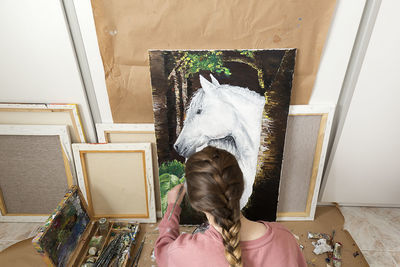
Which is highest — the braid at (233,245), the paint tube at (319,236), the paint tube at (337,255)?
the braid at (233,245)

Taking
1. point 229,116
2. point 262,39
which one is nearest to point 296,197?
point 229,116

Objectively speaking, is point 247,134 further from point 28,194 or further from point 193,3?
point 28,194

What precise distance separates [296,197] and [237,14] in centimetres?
112

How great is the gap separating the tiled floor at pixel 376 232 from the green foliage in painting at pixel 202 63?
1279mm

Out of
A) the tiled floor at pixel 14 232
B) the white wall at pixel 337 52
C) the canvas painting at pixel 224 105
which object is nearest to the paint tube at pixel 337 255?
the canvas painting at pixel 224 105

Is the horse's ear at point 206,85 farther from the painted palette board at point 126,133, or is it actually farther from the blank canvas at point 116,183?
the blank canvas at point 116,183

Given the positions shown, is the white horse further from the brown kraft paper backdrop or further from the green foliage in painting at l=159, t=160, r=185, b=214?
the brown kraft paper backdrop

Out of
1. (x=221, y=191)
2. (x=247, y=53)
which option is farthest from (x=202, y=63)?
(x=221, y=191)

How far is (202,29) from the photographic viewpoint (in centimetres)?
115

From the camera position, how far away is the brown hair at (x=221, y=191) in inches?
27.5

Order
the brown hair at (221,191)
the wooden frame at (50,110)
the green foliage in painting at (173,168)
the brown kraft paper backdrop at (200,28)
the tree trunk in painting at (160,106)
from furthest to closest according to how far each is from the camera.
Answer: the green foliage in painting at (173,168)
the wooden frame at (50,110)
the tree trunk in painting at (160,106)
the brown kraft paper backdrop at (200,28)
the brown hair at (221,191)

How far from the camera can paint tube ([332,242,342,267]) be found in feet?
4.48

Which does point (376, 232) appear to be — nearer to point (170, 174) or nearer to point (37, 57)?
point (170, 174)

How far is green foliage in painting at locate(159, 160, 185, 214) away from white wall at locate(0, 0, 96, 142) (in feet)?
1.59
